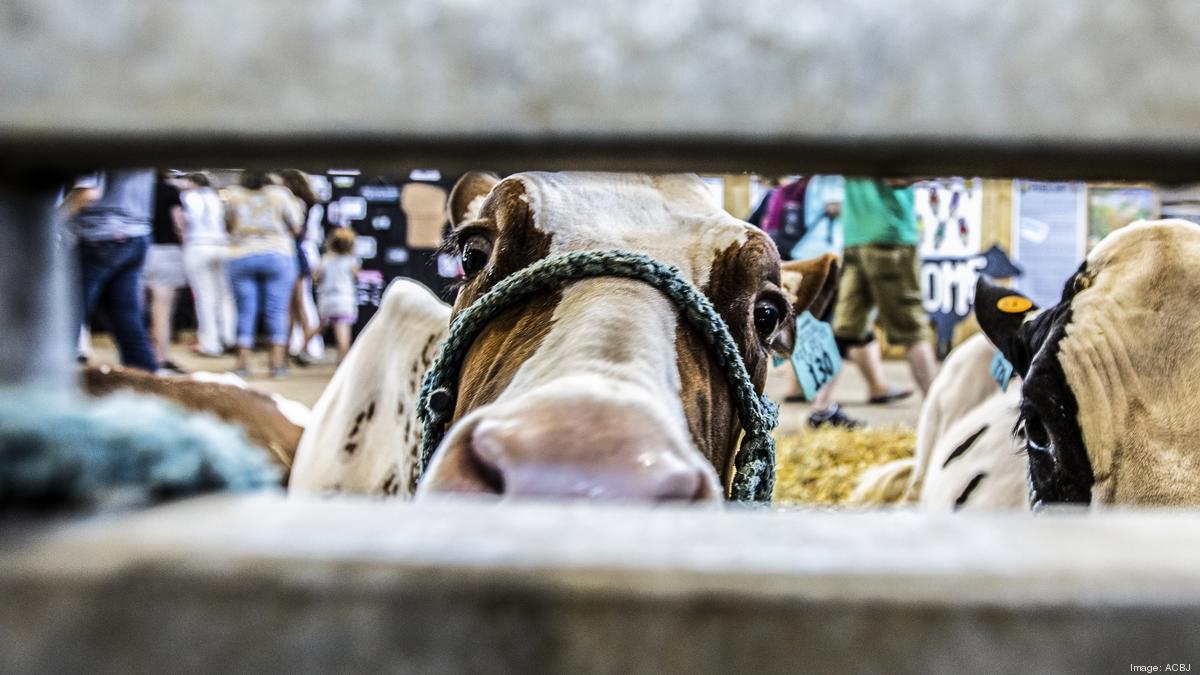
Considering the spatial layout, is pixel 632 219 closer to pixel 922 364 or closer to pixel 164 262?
pixel 922 364

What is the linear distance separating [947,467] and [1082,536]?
3.36 metres

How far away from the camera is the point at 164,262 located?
10484 millimetres

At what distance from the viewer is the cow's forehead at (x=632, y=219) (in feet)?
6.42

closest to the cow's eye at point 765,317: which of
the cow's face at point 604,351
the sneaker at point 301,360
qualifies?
the cow's face at point 604,351

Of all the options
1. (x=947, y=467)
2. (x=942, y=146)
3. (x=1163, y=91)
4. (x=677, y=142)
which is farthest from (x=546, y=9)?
(x=947, y=467)

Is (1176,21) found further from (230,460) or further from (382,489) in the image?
(382,489)

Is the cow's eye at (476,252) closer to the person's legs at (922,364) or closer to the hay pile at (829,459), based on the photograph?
the hay pile at (829,459)

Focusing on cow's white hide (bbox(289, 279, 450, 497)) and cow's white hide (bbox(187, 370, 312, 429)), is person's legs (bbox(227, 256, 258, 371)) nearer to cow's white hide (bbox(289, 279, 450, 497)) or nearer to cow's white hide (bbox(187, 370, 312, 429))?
cow's white hide (bbox(187, 370, 312, 429))

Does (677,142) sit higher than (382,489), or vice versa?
(677,142)

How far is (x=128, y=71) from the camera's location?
48cm

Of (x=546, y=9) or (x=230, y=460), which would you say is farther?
(x=230, y=460)

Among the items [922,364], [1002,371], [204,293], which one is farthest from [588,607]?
[204,293]

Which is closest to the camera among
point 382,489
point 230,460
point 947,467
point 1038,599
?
point 1038,599

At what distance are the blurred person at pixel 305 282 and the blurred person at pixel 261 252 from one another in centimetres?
96
